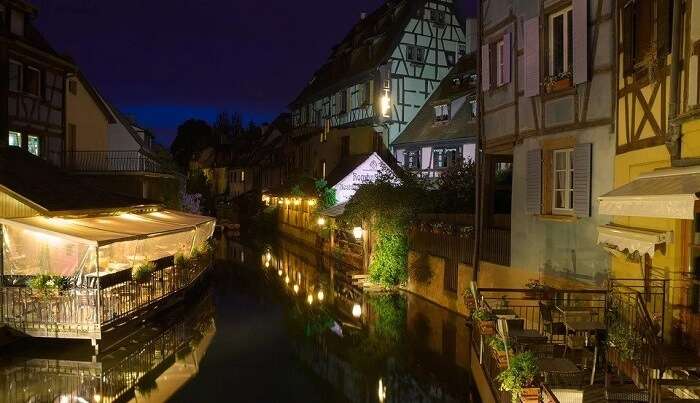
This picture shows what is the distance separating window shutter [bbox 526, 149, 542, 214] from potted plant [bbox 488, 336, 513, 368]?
15.7 feet

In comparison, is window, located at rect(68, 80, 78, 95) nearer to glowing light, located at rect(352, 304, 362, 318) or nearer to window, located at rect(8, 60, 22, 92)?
window, located at rect(8, 60, 22, 92)

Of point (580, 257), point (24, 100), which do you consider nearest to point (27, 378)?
point (580, 257)

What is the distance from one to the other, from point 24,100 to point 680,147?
22821 mm

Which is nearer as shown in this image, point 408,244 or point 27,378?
point 27,378

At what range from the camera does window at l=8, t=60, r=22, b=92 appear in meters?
22.2

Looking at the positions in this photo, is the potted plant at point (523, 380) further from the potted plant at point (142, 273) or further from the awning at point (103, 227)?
the potted plant at point (142, 273)

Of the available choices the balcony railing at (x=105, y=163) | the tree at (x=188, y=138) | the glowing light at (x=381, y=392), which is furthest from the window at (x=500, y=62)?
the tree at (x=188, y=138)

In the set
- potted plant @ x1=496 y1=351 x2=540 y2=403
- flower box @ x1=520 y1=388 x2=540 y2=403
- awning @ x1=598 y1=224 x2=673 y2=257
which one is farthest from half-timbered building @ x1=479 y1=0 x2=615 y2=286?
flower box @ x1=520 y1=388 x2=540 y2=403

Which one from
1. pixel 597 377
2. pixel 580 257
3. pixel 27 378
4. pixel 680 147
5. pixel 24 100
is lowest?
pixel 27 378

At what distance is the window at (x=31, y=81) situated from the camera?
23.2 m

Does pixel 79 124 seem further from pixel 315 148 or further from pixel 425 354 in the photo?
pixel 425 354

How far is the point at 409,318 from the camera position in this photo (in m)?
17.5

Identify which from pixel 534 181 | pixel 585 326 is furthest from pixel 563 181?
pixel 585 326

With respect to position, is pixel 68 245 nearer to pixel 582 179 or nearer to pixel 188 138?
pixel 582 179
